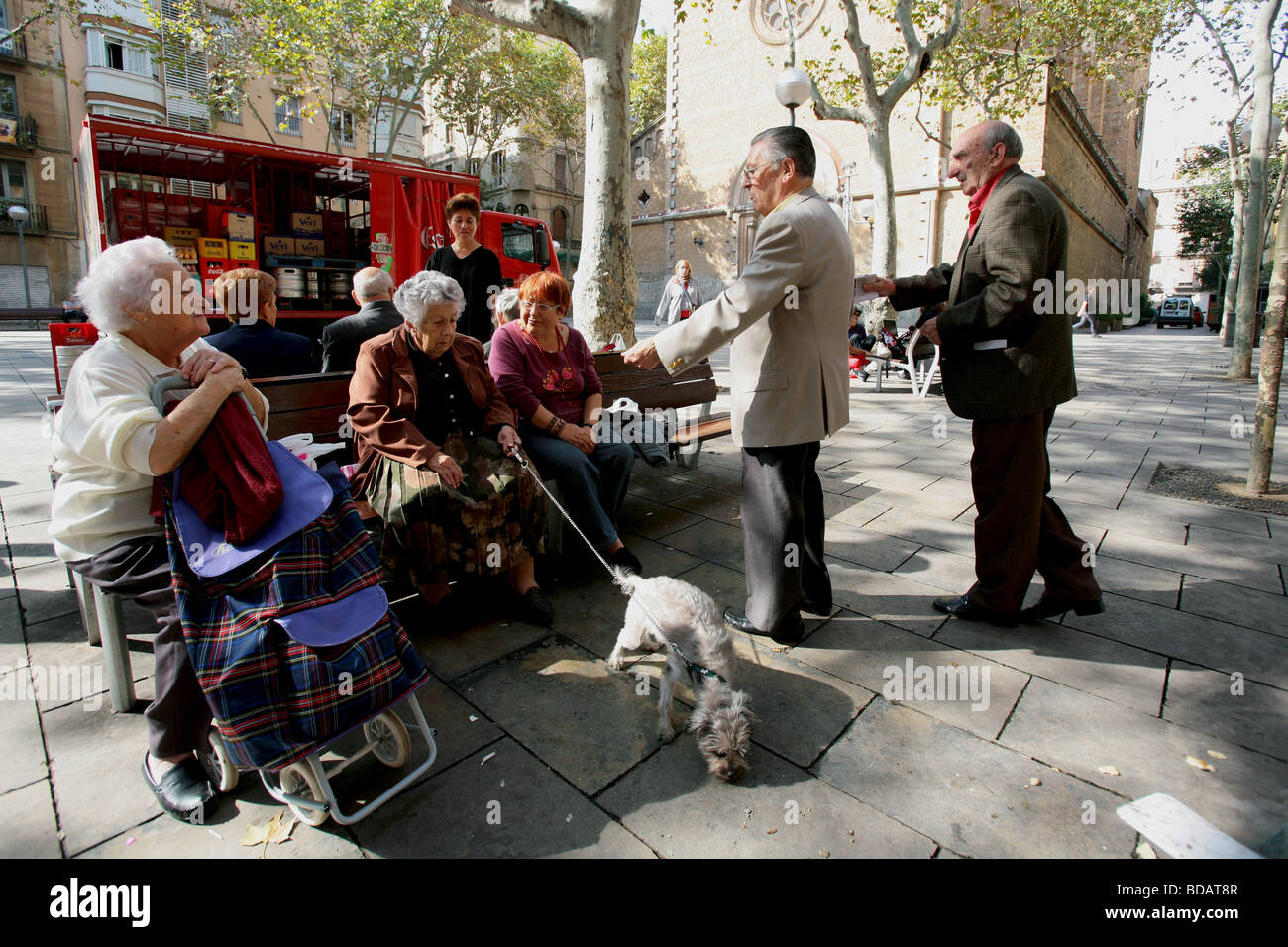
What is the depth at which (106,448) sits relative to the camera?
6.52 ft

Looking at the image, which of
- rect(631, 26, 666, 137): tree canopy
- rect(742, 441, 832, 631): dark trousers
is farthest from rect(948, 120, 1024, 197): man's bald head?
rect(631, 26, 666, 137): tree canopy

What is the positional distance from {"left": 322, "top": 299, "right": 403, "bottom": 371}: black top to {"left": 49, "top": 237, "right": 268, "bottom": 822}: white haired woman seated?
7.57 ft

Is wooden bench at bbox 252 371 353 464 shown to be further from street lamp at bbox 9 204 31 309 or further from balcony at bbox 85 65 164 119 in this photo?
balcony at bbox 85 65 164 119

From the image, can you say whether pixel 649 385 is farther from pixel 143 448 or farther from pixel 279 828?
pixel 279 828

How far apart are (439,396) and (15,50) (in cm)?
Answer: 3649


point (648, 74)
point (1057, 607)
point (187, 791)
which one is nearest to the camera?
point (187, 791)

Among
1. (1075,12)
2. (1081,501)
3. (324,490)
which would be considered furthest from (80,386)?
(1075,12)

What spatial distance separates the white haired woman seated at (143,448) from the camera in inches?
78.4

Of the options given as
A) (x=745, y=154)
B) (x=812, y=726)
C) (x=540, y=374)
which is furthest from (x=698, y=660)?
(x=745, y=154)

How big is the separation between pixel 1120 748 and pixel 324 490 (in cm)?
263

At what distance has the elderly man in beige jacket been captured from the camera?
8.80 feet

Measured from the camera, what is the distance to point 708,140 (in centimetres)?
2969

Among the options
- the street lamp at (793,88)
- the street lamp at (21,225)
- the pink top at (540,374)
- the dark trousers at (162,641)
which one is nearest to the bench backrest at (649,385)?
the pink top at (540,374)

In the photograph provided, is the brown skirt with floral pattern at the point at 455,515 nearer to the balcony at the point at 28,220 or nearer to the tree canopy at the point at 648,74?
the balcony at the point at 28,220
